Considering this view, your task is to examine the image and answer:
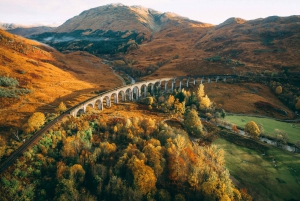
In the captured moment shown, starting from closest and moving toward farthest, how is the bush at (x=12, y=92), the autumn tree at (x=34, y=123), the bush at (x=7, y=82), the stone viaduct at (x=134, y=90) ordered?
1. the autumn tree at (x=34, y=123)
2. the stone viaduct at (x=134, y=90)
3. the bush at (x=12, y=92)
4. the bush at (x=7, y=82)

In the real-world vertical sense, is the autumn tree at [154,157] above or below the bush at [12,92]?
below

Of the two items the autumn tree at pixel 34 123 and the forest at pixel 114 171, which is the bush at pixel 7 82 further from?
the forest at pixel 114 171

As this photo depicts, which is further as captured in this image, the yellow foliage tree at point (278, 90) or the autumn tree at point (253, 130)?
the yellow foliage tree at point (278, 90)

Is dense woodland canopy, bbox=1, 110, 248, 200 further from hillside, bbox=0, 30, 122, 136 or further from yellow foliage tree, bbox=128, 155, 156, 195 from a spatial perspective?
hillside, bbox=0, 30, 122, 136

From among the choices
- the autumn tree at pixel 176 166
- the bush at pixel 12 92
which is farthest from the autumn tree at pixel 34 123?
the autumn tree at pixel 176 166

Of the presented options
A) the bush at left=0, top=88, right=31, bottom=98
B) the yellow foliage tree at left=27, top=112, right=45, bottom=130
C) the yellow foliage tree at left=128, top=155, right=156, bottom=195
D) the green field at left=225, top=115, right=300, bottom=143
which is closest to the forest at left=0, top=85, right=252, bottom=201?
the yellow foliage tree at left=128, top=155, right=156, bottom=195

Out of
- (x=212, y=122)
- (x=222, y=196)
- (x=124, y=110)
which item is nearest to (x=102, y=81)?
(x=124, y=110)
